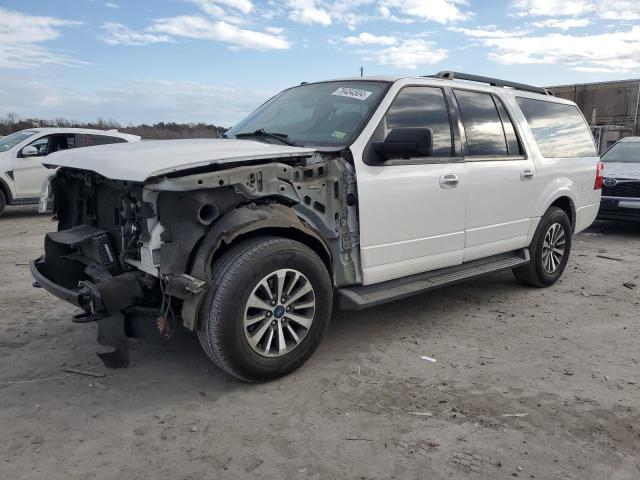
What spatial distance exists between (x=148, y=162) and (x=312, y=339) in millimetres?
1545

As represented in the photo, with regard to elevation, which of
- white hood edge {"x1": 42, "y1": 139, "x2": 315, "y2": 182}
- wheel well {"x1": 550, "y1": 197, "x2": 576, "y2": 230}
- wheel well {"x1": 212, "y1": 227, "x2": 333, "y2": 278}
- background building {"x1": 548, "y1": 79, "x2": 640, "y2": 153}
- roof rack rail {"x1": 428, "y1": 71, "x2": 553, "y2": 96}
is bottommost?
wheel well {"x1": 550, "y1": 197, "x2": 576, "y2": 230}

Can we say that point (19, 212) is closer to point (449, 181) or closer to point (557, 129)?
point (449, 181)

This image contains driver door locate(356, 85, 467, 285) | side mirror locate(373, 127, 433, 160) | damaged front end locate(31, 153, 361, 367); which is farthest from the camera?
driver door locate(356, 85, 467, 285)

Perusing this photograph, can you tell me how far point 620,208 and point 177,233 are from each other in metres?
8.27

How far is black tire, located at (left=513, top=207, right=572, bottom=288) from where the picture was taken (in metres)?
5.55

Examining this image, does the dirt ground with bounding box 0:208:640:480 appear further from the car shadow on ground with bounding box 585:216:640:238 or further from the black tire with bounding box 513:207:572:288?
the car shadow on ground with bounding box 585:216:640:238

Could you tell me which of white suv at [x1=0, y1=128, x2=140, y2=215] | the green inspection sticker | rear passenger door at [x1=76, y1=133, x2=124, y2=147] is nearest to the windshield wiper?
the green inspection sticker

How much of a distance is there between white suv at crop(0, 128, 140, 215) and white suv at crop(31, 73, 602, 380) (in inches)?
278

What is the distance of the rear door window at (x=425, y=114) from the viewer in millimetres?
4164

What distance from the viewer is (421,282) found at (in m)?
4.36

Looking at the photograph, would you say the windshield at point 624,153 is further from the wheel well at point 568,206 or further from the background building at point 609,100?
the background building at point 609,100

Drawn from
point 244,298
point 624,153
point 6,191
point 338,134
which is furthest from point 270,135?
point 624,153

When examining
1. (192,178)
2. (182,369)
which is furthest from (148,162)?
(182,369)

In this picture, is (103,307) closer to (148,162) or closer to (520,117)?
(148,162)
